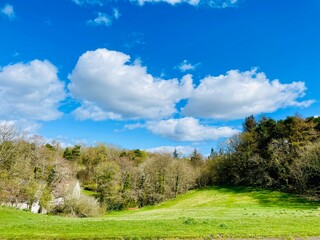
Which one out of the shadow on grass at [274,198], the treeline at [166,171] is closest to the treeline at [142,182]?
the treeline at [166,171]

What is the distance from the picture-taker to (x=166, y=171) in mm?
70812

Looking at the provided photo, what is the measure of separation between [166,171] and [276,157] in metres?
25.4

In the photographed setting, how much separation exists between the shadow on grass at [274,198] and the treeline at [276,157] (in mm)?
3438

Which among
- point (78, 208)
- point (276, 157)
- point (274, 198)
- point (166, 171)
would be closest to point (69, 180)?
point (78, 208)

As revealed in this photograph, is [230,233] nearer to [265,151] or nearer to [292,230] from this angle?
[292,230]

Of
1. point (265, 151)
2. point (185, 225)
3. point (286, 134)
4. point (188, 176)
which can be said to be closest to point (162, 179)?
point (188, 176)

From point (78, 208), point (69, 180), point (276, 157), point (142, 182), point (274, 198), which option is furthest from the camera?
point (142, 182)

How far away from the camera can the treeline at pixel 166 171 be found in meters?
46.8

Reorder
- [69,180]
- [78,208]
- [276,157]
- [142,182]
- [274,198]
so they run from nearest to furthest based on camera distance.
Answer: [78,208] → [274,198] → [69,180] → [276,157] → [142,182]

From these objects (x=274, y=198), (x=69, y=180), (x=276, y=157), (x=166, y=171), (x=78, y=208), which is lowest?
(x=78, y=208)

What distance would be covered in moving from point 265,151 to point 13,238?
59.7 meters

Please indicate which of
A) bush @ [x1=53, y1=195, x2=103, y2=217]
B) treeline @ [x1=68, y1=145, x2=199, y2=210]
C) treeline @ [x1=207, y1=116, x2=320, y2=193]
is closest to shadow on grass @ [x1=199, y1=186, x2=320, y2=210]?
treeline @ [x1=207, y1=116, x2=320, y2=193]

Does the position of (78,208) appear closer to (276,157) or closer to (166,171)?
(166,171)

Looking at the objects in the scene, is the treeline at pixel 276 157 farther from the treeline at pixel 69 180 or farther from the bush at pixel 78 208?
the bush at pixel 78 208
